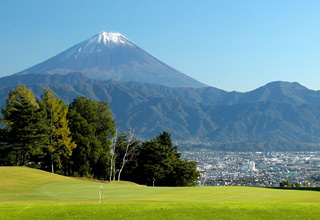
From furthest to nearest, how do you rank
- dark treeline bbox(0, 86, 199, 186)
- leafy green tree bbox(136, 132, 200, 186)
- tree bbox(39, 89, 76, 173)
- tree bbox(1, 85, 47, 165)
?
leafy green tree bbox(136, 132, 200, 186) < tree bbox(39, 89, 76, 173) < dark treeline bbox(0, 86, 199, 186) < tree bbox(1, 85, 47, 165)

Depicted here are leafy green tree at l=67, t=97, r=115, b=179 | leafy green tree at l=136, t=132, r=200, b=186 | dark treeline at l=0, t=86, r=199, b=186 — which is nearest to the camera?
dark treeline at l=0, t=86, r=199, b=186

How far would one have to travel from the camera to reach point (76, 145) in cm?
6091

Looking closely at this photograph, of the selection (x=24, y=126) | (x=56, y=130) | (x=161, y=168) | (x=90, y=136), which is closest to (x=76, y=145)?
(x=90, y=136)

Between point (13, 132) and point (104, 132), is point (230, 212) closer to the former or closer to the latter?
point (13, 132)

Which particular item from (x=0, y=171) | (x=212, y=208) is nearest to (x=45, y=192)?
(x=0, y=171)

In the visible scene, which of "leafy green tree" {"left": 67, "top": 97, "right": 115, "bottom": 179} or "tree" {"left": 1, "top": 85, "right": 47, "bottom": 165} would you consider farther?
"leafy green tree" {"left": 67, "top": 97, "right": 115, "bottom": 179}

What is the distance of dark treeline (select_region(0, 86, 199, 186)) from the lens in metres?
55.8

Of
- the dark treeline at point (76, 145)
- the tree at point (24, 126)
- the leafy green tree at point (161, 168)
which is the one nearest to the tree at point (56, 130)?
the dark treeline at point (76, 145)

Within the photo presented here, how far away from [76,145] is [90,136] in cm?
340

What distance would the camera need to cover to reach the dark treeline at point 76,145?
5581 cm

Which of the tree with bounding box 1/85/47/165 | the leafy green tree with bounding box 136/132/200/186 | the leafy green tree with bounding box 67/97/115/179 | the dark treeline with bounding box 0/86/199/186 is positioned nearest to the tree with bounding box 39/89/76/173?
the dark treeline with bounding box 0/86/199/186

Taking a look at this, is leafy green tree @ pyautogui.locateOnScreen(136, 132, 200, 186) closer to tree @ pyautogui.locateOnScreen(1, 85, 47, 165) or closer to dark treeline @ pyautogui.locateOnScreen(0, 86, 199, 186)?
dark treeline @ pyautogui.locateOnScreen(0, 86, 199, 186)

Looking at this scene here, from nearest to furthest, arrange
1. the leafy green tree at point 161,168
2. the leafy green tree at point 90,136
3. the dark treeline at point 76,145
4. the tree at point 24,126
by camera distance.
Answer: the tree at point 24,126, the dark treeline at point 76,145, the leafy green tree at point 90,136, the leafy green tree at point 161,168

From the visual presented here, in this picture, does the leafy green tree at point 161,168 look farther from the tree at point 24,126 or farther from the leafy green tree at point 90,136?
the tree at point 24,126
